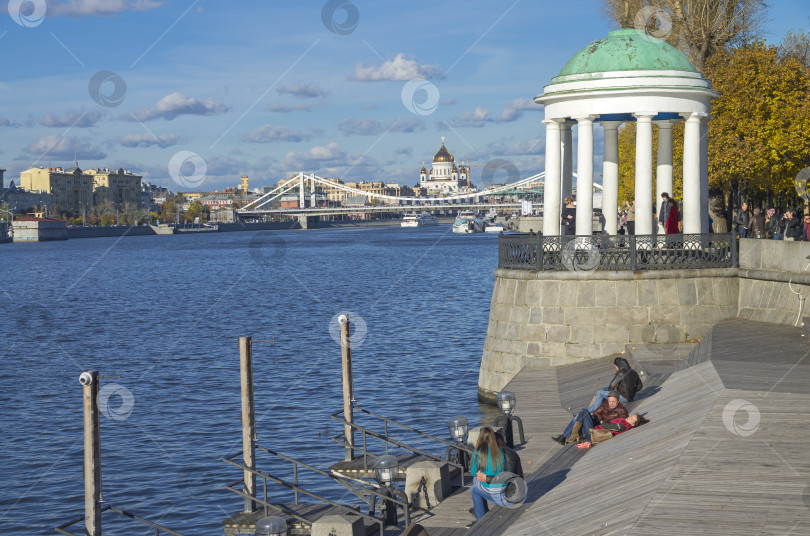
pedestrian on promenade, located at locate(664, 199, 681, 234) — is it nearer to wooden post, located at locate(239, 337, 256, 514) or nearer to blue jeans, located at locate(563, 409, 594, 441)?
blue jeans, located at locate(563, 409, 594, 441)

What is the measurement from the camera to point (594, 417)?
1466cm

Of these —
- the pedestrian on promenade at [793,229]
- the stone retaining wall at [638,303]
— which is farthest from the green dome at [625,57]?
the stone retaining wall at [638,303]

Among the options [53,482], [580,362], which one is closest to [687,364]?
[580,362]

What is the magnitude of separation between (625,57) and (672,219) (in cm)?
392

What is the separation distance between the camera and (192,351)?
125 ft

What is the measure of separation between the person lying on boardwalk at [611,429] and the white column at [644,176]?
10.0 meters

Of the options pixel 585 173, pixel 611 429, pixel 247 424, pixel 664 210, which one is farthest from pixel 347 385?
pixel 664 210

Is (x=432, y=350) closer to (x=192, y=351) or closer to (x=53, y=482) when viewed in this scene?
(x=192, y=351)

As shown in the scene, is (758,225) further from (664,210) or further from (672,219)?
(664,210)

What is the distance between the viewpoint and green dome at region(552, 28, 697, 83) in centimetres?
2278

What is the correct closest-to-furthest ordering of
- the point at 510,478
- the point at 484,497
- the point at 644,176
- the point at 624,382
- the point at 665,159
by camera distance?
1. the point at 510,478
2. the point at 484,497
3. the point at 624,382
4. the point at 644,176
5. the point at 665,159

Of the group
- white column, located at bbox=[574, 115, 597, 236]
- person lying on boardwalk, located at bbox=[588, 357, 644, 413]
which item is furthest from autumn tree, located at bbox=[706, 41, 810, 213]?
person lying on boardwalk, located at bbox=[588, 357, 644, 413]

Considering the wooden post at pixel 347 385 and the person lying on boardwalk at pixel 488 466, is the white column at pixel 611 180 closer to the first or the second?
the wooden post at pixel 347 385

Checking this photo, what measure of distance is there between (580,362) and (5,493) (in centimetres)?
1174
